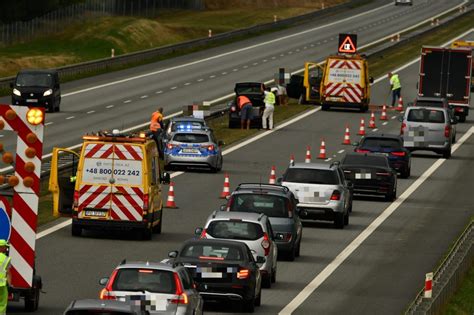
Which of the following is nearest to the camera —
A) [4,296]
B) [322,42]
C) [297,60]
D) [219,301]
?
[4,296]

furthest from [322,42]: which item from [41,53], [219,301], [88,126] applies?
[219,301]

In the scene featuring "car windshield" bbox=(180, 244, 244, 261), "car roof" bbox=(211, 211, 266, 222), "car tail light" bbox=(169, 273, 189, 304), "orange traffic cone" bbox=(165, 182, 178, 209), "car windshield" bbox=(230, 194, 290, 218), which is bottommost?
"orange traffic cone" bbox=(165, 182, 178, 209)

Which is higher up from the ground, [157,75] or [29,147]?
[29,147]

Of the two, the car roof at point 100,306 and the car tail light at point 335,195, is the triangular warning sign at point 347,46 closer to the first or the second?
the car tail light at point 335,195

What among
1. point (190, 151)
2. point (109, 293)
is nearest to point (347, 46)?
point (190, 151)

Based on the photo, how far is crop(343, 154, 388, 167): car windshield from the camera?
44.6 m

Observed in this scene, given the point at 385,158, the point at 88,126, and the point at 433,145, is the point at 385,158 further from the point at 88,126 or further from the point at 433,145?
the point at 88,126

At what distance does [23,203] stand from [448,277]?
9244 mm

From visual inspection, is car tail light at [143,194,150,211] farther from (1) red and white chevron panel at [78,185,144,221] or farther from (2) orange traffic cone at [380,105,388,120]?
(2) orange traffic cone at [380,105,388,120]

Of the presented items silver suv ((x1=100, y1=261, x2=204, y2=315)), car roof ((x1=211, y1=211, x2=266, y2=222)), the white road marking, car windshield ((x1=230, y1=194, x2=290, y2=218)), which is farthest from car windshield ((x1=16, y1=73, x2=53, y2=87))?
silver suv ((x1=100, y1=261, x2=204, y2=315))

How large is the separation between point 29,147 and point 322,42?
294ft

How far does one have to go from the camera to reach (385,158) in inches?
1777

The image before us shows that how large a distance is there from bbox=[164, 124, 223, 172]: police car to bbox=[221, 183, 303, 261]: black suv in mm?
16093

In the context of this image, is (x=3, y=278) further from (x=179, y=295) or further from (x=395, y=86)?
(x=395, y=86)
